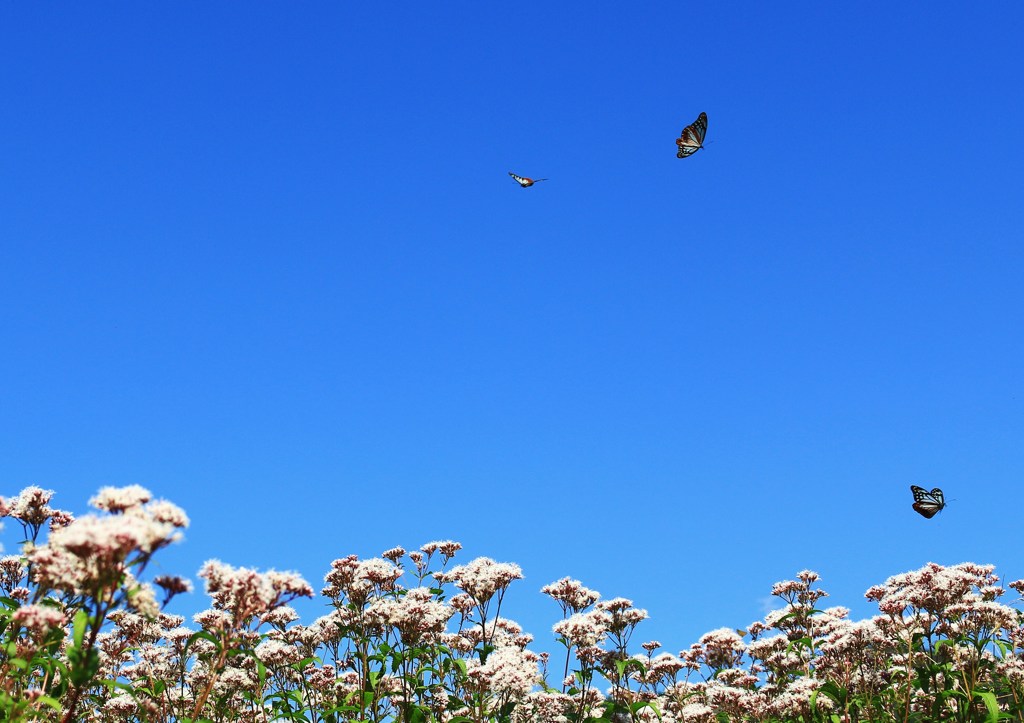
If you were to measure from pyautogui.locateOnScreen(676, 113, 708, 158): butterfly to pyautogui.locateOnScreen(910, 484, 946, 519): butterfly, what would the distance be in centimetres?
833

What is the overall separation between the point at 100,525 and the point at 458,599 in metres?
9.02

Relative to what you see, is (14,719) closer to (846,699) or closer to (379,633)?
(379,633)

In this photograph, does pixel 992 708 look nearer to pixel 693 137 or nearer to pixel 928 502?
pixel 928 502

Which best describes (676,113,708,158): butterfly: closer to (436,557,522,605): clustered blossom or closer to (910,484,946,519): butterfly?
(910,484,946,519): butterfly

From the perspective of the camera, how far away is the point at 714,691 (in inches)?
461

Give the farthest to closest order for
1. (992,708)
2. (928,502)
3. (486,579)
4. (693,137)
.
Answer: (693,137) < (928,502) < (486,579) < (992,708)

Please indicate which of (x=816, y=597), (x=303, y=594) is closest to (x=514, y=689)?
(x=303, y=594)

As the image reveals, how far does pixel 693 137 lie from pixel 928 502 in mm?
8858

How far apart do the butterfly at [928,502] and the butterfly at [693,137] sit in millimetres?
8330

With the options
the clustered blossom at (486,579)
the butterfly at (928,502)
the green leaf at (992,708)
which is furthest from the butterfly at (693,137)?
the green leaf at (992,708)

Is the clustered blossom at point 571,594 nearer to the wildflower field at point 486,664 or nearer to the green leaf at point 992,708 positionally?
the wildflower field at point 486,664

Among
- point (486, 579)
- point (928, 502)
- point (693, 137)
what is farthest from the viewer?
point (693, 137)

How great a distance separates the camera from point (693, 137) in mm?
17953

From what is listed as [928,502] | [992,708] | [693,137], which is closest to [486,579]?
[992,708]
